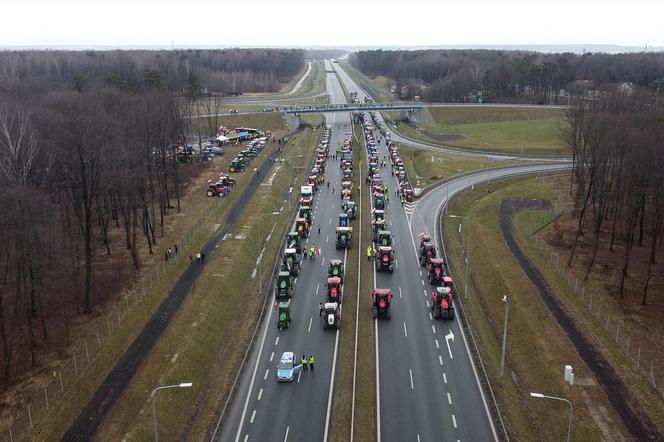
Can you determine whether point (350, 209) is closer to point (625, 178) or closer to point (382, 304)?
point (382, 304)

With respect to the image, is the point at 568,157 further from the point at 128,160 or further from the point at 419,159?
the point at 128,160

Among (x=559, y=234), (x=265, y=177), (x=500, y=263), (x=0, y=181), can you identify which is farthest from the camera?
(x=265, y=177)

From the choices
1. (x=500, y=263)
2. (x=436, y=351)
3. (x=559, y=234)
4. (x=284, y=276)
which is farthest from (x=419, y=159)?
(x=436, y=351)

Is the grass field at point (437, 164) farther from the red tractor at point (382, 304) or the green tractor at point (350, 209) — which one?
the red tractor at point (382, 304)

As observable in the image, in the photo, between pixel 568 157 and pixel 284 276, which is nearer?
pixel 284 276

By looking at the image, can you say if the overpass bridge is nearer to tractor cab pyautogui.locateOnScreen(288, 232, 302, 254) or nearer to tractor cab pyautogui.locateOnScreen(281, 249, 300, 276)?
tractor cab pyautogui.locateOnScreen(288, 232, 302, 254)

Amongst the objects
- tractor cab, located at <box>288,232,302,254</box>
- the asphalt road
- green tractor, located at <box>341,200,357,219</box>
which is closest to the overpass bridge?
green tractor, located at <box>341,200,357,219</box>
